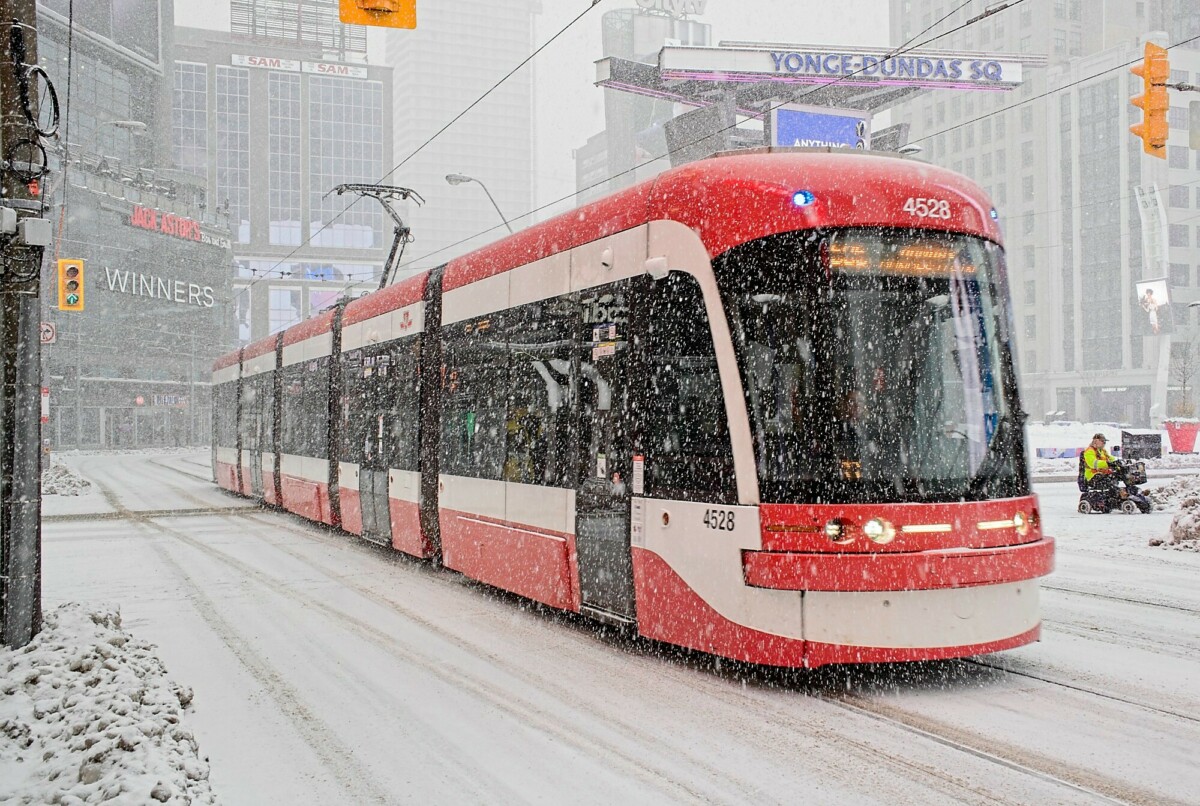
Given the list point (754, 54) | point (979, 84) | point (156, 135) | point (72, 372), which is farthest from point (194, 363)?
point (979, 84)

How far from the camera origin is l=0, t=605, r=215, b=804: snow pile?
14.1 ft

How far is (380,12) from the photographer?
908 cm

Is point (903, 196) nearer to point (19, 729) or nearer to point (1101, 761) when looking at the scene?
point (1101, 761)

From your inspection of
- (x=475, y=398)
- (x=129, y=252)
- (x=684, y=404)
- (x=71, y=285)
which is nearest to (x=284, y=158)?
(x=129, y=252)

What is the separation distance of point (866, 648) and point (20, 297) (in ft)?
19.7

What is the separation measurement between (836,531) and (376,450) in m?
8.61

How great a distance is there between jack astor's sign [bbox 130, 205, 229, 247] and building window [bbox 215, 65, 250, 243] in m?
52.7

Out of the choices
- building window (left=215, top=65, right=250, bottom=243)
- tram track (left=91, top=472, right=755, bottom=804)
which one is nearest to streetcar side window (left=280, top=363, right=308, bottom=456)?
tram track (left=91, top=472, right=755, bottom=804)

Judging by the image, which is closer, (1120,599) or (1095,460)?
(1120,599)

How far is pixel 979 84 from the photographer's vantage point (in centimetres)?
4341

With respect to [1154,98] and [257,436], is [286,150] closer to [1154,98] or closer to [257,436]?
[257,436]

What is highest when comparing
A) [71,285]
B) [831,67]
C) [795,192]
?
[831,67]

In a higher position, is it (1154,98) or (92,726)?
(1154,98)

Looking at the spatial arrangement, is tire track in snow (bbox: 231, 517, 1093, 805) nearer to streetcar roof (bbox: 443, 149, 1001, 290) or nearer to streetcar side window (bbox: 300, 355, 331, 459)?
streetcar roof (bbox: 443, 149, 1001, 290)
